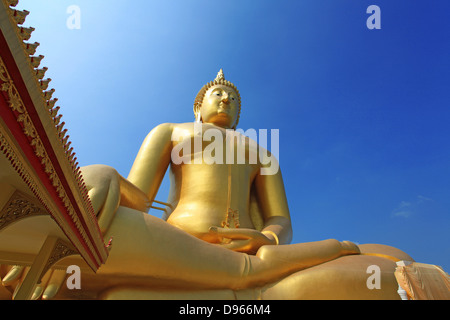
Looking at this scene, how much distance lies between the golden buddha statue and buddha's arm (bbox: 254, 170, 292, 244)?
0.01 metres

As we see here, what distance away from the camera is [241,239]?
2.97 meters

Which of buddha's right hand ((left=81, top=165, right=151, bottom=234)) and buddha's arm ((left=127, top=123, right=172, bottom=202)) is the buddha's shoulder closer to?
buddha's arm ((left=127, top=123, right=172, bottom=202))

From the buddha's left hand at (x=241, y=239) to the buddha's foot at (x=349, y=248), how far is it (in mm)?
758

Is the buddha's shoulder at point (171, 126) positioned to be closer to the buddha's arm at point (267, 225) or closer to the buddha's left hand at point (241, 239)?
the buddha's arm at point (267, 225)

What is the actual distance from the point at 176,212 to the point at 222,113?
1.70 metres

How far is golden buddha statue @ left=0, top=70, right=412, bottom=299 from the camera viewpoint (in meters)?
2.33

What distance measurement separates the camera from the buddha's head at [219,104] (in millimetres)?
4625

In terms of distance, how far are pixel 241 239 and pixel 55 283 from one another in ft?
5.02

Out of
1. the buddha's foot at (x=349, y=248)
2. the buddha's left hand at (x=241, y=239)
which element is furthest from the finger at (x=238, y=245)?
the buddha's foot at (x=349, y=248)

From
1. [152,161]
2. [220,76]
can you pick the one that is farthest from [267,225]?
[220,76]

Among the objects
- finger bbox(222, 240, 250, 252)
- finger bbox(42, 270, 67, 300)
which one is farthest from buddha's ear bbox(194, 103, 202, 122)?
finger bbox(42, 270, 67, 300)

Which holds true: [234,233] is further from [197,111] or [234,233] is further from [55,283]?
[197,111]
